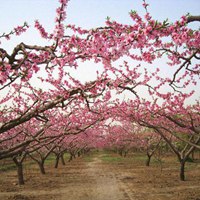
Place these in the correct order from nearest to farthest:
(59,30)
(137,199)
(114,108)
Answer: (59,30)
(137,199)
(114,108)

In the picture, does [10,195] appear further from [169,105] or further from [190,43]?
[190,43]

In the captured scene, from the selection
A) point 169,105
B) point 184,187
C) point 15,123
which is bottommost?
point 184,187

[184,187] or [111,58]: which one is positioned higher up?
[111,58]

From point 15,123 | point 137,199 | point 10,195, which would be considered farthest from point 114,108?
point 15,123

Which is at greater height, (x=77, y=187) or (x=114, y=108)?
(x=114, y=108)

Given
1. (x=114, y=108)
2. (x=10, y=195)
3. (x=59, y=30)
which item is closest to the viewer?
(x=59, y=30)

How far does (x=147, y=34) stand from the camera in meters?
4.38

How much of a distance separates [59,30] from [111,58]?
1.30 metres

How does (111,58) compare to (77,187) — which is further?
(77,187)

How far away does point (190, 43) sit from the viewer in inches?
233

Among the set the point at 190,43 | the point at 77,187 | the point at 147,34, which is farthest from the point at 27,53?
the point at 77,187

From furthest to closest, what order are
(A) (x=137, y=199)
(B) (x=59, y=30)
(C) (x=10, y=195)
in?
1. (C) (x=10, y=195)
2. (A) (x=137, y=199)
3. (B) (x=59, y=30)

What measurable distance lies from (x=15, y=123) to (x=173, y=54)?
4.15 metres

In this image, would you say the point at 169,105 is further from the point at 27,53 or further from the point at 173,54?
the point at 27,53
